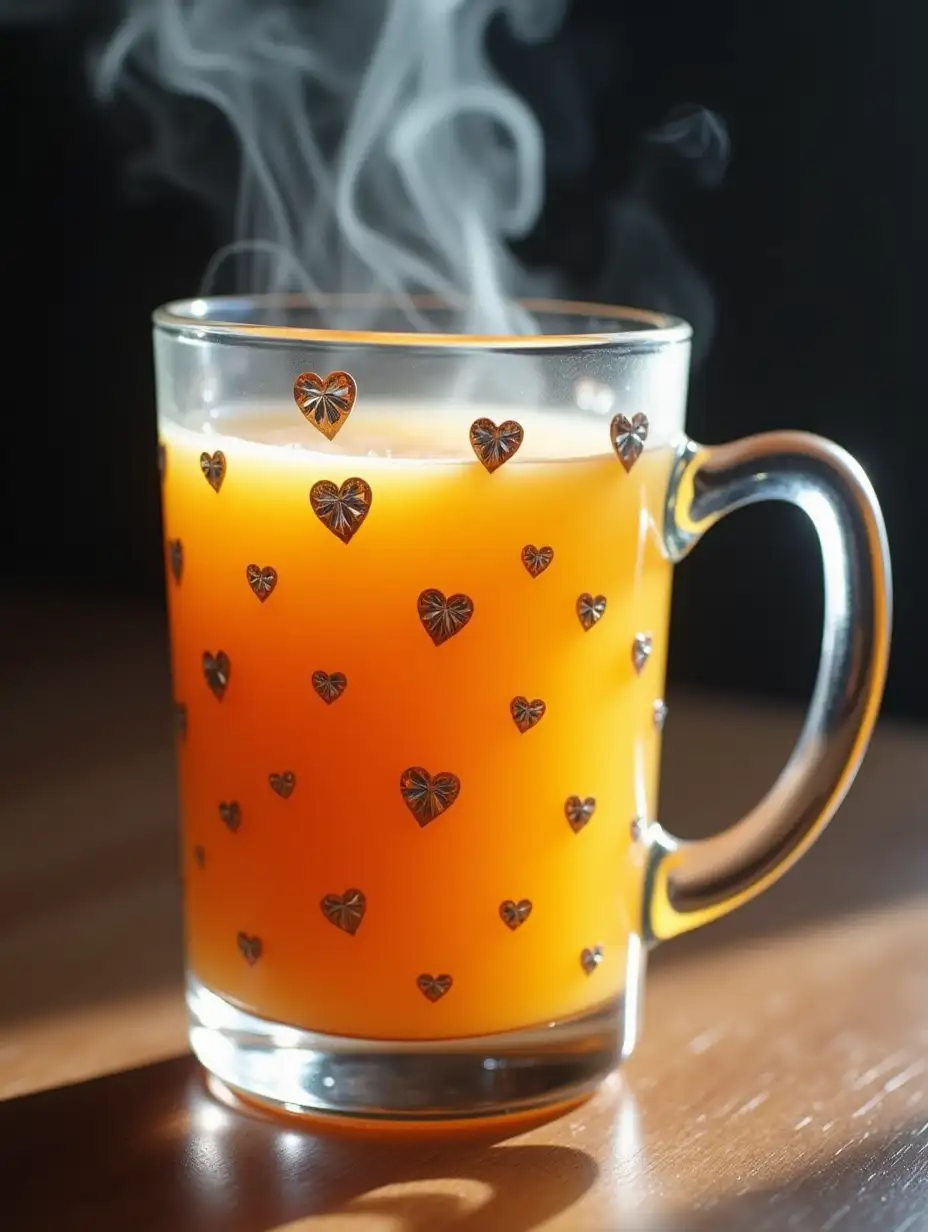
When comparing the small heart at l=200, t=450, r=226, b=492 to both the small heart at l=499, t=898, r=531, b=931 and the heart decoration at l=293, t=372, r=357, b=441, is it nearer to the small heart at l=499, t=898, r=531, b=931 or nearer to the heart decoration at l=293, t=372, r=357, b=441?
the heart decoration at l=293, t=372, r=357, b=441

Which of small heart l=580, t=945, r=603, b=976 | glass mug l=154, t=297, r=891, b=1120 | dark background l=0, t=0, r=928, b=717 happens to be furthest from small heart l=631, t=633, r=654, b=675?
dark background l=0, t=0, r=928, b=717

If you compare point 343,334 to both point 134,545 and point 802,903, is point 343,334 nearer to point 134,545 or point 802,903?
point 802,903

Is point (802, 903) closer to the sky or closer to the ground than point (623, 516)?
closer to the ground

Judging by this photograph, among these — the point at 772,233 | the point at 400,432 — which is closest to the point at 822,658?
the point at 400,432

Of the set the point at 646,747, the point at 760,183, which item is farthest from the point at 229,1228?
the point at 760,183

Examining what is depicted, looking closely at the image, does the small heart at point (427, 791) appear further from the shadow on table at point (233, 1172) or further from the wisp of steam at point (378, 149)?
the wisp of steam at point (378, 149)

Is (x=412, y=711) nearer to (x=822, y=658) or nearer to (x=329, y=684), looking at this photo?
(x=329, y=684)
